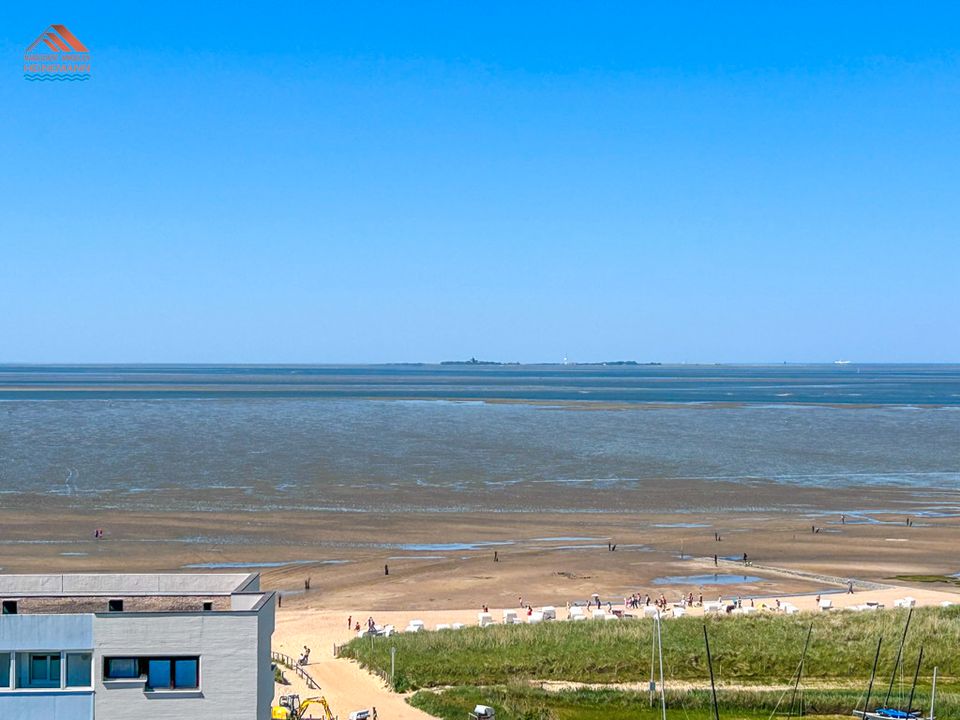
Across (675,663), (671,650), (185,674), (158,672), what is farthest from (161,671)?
(671,650)

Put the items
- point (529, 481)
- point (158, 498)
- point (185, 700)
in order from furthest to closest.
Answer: point (529, 481) < point (158, 498) < point (185, 700)

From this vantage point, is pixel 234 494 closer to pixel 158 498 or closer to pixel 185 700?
pixel 158 498

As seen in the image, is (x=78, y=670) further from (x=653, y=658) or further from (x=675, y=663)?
(x=675, y=663)

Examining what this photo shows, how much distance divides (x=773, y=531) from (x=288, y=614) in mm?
37870

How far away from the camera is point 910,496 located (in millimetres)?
93312

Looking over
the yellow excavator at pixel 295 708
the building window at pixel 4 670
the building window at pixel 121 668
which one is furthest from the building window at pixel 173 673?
the yellow excavator at pixel 295 708

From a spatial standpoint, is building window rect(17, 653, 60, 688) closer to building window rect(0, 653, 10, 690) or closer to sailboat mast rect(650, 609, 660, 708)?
building window rect(0, 653, 10, 690)

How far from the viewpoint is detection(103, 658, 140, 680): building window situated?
24.0m

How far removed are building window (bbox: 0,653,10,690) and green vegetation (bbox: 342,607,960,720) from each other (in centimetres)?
1642

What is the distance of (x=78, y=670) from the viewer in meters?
24.1

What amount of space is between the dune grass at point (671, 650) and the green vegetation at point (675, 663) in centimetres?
4

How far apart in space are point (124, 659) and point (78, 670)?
1.04 m

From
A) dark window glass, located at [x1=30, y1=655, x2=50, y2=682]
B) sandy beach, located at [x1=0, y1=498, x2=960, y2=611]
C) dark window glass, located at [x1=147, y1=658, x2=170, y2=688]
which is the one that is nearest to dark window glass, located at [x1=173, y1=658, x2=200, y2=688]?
dark window glass, located at [x1=147, y1=658, x2=170, y2=688]

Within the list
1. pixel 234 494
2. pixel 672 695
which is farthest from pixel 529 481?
pixel 672 695
